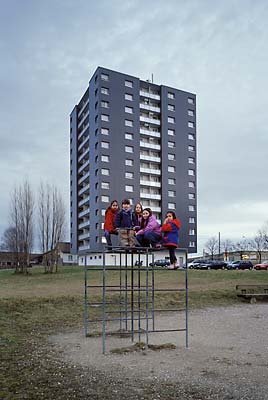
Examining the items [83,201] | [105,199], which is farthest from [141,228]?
[83,201]

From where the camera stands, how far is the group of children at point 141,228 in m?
9.21

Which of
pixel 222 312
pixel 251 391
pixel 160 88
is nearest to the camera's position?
pixel 251 391

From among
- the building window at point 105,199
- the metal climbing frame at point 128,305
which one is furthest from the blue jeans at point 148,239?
the building window at point 105,199

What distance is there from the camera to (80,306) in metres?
15.4

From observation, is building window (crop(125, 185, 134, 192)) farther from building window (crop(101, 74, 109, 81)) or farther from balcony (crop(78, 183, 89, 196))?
building window (crop(101, 74, 109, 81))

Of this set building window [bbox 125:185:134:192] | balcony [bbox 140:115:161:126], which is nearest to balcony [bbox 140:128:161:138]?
balcony [bbox 140:115:161:126]

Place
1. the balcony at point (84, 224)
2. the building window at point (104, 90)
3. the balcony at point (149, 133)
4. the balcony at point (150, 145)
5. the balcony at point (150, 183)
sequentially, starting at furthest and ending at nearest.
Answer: the balcony at point (149, 133), the balcony at point (150, 145), the balcony at point (84, 224), the balcony at point (150, 183), the building window at point (104, 90)

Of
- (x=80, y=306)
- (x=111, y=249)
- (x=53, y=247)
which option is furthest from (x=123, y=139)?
(x=111, y=249)

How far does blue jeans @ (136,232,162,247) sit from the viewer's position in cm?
915

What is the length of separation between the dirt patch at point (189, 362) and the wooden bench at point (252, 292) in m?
6.27

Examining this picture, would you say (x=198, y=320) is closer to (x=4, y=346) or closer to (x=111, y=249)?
(x=111, y=249)

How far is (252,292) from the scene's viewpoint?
65.4ft

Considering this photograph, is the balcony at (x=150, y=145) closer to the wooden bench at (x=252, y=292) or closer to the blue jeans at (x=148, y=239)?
the wooden bench at (x=252, y=292)

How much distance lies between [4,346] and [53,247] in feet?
116
